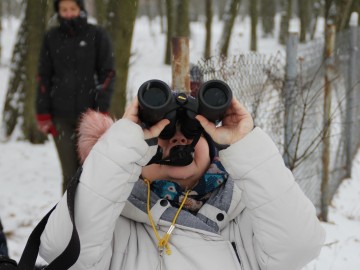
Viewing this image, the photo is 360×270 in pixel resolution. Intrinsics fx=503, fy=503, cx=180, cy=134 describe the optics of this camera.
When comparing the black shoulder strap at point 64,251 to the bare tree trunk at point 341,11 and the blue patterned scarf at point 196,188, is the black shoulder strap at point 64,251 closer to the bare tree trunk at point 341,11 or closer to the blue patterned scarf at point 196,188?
the blue patterned scarf at point 196,188

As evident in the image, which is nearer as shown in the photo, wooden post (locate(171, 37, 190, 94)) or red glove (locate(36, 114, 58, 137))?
wooden post (locate(171, 37, 190, 94))

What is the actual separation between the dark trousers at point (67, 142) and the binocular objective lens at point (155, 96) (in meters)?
2.62

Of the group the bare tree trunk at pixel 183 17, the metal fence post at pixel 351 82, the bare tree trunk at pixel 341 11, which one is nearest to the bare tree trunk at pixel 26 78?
the bare tree trunk at pixel 341 11

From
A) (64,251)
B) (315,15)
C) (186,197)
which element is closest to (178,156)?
(186,197)

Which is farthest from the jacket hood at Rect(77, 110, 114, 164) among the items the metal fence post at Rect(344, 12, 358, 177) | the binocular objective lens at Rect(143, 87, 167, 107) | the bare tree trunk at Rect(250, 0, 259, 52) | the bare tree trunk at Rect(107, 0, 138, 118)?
the bare tree trunk at Rect(250, 0, 259, 52)

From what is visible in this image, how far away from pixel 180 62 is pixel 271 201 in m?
1.18

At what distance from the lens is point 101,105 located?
166 inches

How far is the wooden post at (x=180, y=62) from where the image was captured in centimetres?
268

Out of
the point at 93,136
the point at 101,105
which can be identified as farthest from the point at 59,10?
the point at 93,136

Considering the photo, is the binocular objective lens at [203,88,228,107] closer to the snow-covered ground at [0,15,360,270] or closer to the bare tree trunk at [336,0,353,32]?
the snow-covered ground at [0,15,360,270]

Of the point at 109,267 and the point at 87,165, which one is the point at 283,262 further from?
the point at 87,165

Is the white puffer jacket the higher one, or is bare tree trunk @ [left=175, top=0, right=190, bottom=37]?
bare tree trunk @ [left=175, top=0, right=190, bottom=37]

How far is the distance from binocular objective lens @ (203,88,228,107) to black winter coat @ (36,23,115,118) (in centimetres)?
261

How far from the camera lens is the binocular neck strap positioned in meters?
1.86
